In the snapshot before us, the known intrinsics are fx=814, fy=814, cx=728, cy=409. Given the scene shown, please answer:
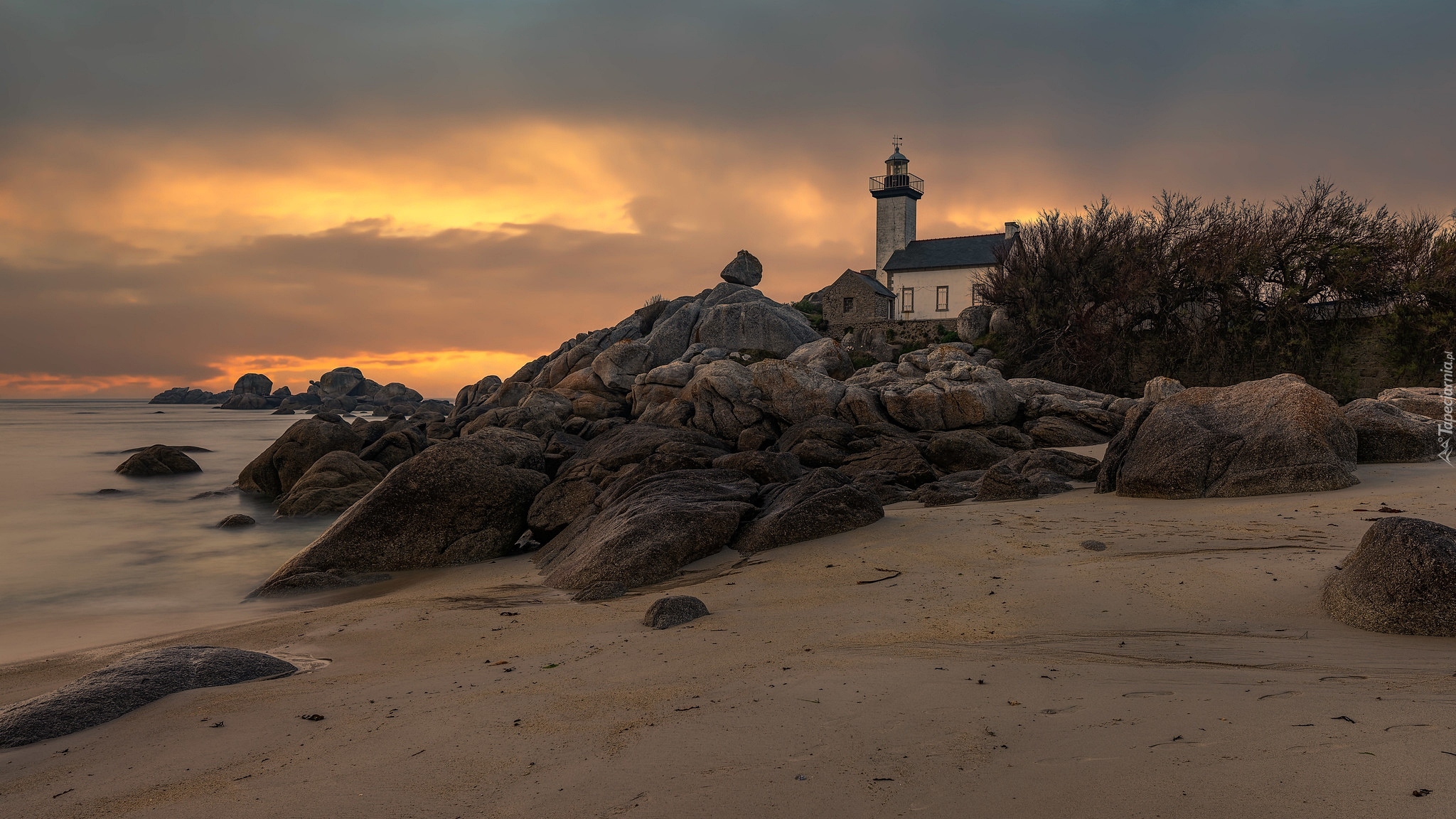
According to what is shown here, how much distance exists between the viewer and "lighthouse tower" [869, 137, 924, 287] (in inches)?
2087

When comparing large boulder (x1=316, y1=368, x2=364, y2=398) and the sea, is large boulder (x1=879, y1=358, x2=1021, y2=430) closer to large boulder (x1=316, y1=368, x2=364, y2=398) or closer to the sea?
the sea

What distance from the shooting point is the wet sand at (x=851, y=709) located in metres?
3.11

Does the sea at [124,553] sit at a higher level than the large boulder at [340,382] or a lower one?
Answer: lower

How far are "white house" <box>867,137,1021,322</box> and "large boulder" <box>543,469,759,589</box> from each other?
3894cm

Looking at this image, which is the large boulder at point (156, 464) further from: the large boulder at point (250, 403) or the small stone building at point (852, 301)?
the large boulder at point (250, 403)

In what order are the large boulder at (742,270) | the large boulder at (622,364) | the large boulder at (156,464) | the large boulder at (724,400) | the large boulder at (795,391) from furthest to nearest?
the large boulder at (742,270)
the large boulder at (622,364)
the large boulder at (156,464)
the large boulder at (724,400)
the large boulder at (795,391)

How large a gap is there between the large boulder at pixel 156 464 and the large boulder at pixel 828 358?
67.6 ft

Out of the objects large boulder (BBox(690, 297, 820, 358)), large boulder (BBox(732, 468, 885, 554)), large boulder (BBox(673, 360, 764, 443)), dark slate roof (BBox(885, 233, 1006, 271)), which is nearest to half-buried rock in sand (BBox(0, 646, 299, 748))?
large boulder (BBox(732, 468, 885, 554))

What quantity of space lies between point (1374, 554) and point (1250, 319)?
28333mm

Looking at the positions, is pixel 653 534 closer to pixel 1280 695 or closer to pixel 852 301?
pixel 1280 695

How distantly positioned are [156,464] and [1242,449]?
2970cm

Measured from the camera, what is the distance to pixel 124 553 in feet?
46.3

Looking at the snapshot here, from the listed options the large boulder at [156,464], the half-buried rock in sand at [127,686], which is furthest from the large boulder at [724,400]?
the large boulder at [156,464]

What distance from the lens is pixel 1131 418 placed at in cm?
1073
